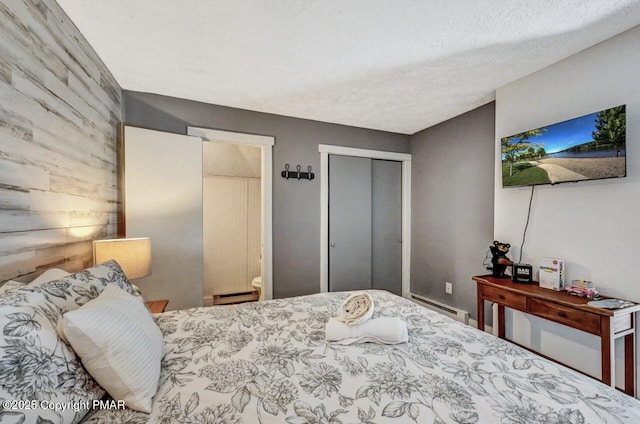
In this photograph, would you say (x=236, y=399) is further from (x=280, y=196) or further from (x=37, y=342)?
(x=280, y=196)

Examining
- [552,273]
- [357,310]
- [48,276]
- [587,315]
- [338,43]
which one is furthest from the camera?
[552,273]

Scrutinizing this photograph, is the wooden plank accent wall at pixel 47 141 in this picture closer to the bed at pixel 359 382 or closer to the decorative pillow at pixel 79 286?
the decorative pillow at pixel 79 286

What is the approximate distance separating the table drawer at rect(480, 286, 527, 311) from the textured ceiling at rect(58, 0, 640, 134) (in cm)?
175

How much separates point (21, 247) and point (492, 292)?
2.96 metres

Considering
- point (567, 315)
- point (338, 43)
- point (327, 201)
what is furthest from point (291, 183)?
point (567, 315)

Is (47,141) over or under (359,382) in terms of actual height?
over

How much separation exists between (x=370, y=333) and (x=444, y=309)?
7.97 feet

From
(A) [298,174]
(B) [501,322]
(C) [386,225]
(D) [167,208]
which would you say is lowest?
(B) [501,322]

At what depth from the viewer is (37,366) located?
0.74m

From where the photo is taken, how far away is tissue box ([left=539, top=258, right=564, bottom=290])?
2.02 metres

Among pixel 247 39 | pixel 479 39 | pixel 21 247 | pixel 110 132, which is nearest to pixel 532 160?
pixel 479 39

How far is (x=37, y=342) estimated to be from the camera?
2.55 feet

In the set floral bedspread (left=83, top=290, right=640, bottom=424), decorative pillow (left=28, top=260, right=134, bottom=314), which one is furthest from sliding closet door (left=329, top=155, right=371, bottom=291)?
decorative pillow (left=28, top=260, right=134, bottom=314)

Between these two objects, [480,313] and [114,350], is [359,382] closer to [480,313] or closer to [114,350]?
[114,350]
